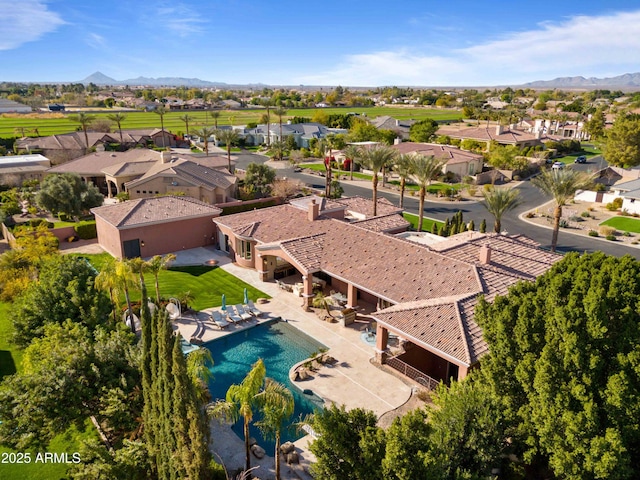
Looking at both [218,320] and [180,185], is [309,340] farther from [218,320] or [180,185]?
[180,185]

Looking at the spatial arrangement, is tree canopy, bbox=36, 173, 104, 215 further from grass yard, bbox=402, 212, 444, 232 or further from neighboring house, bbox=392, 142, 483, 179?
neighboring house, bbox=392, 142, 483, 179

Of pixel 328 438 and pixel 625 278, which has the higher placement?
pixel 625 278

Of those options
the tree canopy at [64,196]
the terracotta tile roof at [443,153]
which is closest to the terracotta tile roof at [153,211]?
the tree canopy at [64,196]

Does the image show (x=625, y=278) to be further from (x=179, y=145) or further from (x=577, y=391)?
(x=179, y=145)

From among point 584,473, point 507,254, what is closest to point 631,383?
point 584,473

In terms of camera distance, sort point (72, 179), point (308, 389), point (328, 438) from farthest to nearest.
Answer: point (72, 179), point (308, 389), point (328, 438)

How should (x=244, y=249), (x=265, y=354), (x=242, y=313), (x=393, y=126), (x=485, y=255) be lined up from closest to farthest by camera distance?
(x=265, y=354) → (x=485, y=255) → (x=242, y=313) → (x=244, y=249) → (x=393, y=126)

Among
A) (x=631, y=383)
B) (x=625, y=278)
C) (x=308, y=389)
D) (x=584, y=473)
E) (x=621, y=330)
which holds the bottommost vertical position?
(x=308, y=389)

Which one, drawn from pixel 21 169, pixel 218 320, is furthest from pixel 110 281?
pixel 21 169
